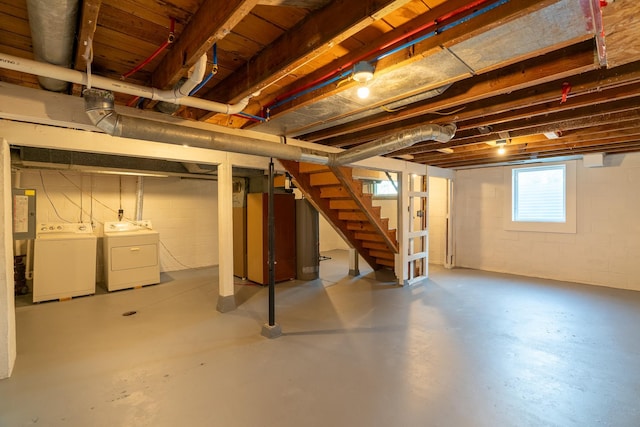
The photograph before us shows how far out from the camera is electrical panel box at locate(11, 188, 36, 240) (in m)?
2.59

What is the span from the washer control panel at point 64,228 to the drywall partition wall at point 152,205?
338mm

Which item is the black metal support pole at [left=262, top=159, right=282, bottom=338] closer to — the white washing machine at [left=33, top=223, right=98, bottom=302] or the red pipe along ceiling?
the red pipe along ceiling

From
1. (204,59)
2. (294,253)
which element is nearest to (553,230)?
(294,253)

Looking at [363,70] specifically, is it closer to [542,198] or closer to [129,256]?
[129,256]

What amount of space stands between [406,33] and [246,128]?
6.12ft

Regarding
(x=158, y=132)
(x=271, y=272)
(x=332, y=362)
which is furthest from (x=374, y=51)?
(x=332, y=362)

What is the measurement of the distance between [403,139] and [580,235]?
4.19 meters

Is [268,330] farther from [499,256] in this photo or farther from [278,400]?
[499,256]

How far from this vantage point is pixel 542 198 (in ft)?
16.6

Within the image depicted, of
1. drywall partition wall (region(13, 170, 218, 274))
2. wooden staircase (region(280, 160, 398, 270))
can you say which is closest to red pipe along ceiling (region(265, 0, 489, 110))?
wooden staircase (region(280, 160, 398, 270))

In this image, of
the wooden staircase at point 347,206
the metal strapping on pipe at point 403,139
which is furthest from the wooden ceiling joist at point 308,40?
the wooden staircase at point 347,206

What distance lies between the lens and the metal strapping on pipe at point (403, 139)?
2.42m

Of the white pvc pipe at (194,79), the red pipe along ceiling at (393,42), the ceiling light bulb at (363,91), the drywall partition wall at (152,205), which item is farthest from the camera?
the drywall partition wall at (152,205)

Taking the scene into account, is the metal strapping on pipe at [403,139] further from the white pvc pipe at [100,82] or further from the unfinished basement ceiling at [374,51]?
the white pvc pipe at [100,82]
